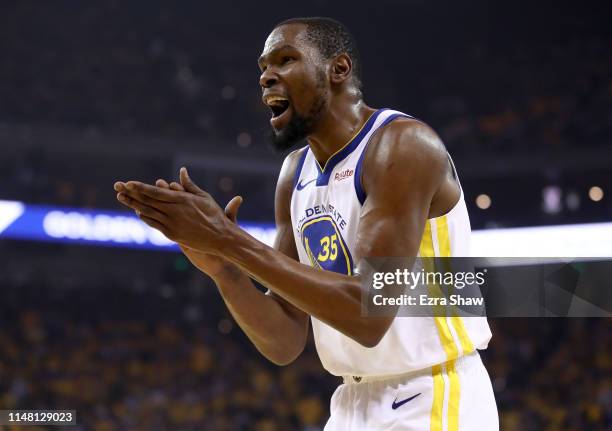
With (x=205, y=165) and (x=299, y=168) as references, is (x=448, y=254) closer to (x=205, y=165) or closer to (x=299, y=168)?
(x=299, y=168)

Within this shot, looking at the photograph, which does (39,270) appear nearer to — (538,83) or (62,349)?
(62,349)

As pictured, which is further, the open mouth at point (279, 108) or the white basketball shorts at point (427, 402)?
the open mouth at point (279, 108)

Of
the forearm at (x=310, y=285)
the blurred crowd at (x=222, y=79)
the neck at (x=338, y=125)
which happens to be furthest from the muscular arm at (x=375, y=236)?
the blurred crowd at (x=222, y=79)

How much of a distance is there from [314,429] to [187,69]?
7.68m

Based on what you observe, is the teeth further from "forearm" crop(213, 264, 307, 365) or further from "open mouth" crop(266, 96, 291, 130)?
"forearm" crop(213, 264, 307, 365)

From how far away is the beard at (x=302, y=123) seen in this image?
294 centimetres

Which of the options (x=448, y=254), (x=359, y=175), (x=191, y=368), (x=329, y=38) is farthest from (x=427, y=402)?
(x=191, y=368)

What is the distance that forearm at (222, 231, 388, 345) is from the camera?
239 cm

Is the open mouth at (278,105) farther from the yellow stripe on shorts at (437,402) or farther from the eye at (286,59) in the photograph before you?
the yellow stripe on shorts at (437,402)

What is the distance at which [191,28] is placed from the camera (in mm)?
17250

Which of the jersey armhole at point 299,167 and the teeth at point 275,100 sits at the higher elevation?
the teeth at point 275,100

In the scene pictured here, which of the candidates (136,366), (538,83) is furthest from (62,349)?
(538,83)

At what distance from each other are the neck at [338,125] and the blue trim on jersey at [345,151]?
32 mm

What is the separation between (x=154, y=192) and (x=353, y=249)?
28.0 inches
